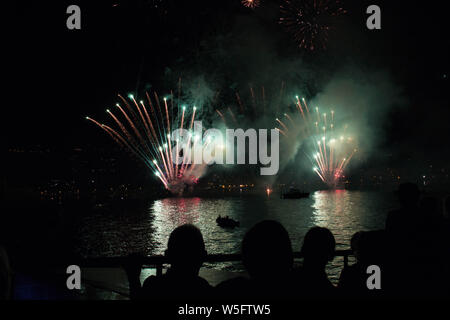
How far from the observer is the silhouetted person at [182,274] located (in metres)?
3.01

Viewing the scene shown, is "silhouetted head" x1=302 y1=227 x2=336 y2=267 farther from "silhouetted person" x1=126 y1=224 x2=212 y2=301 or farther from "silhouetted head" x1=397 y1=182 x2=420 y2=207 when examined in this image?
"silhouetted head" x1=397 y1=182 x2=420 y2=207

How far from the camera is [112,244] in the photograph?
111ft

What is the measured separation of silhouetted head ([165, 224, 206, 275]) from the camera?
10.2 ft

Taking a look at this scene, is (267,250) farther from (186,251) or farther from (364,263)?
(364,263)

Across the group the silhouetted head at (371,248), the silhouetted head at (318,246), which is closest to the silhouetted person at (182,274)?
the silhouetted head at (318,246)

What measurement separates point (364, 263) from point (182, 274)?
1.76m

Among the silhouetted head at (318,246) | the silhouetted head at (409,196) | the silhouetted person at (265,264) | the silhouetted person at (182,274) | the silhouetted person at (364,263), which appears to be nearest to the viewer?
the silhouetted person at (265,264)

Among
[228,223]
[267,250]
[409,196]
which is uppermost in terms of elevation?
[409,196]

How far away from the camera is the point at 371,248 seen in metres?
3.74


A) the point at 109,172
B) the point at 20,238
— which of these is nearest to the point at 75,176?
the point at 109,172

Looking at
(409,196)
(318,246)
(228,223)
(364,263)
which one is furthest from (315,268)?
(228,223)

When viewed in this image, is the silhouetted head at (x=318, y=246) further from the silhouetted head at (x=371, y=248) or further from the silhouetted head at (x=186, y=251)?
the silhouetted head at (x=186, y=251)

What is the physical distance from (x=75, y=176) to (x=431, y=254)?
172m
